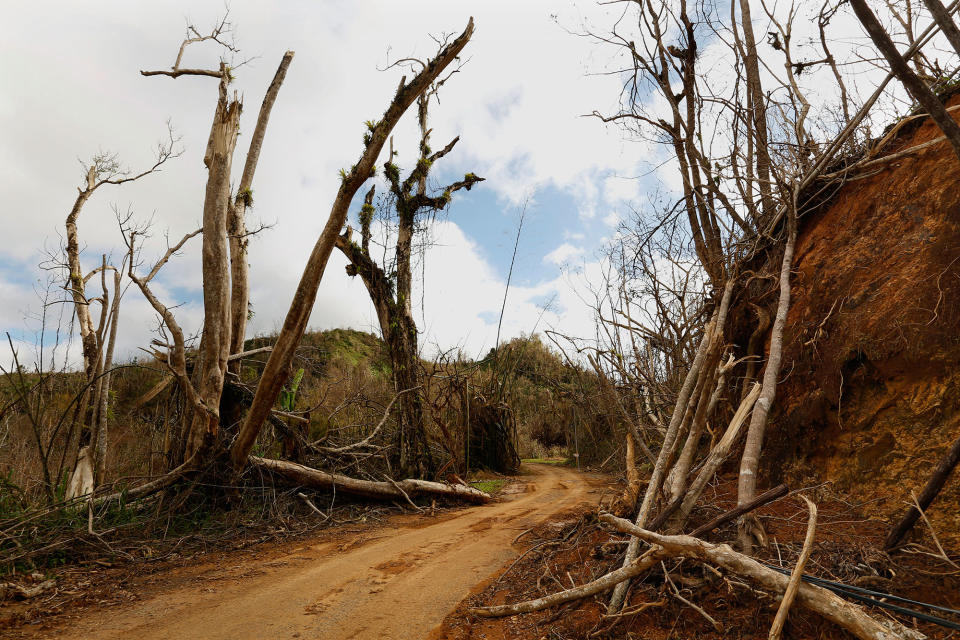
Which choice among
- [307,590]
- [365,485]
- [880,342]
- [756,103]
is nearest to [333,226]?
[307,590]

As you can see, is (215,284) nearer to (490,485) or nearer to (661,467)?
(661,467)

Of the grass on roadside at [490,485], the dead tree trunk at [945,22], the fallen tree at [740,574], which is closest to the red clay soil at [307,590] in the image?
the fallen tree at [740,574]

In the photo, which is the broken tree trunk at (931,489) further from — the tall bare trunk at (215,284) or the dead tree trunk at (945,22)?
the tall bare trunk at (215,284)

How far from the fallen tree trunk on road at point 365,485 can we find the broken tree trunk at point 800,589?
4.60 m

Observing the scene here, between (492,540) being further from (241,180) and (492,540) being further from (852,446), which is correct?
(241,180)

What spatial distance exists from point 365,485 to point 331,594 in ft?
10.4

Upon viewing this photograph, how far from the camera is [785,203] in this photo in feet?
14.7

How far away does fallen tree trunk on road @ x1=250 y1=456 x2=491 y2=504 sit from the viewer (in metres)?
5.88

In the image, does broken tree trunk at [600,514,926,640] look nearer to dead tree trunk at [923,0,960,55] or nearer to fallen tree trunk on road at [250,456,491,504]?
dead tree trunk at [923,0,960,55]

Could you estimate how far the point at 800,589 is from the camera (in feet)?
6.32

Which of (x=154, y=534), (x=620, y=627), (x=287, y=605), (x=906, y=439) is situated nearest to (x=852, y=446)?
(x=906, y=439)

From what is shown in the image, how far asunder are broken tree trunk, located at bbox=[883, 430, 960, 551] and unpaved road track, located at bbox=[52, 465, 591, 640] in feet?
7.79

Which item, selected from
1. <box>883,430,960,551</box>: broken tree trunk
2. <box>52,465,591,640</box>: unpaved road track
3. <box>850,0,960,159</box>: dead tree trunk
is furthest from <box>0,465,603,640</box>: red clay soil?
<box>850,0,960,159</box>: dead tree trunk

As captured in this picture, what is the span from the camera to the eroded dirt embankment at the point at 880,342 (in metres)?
3.00
